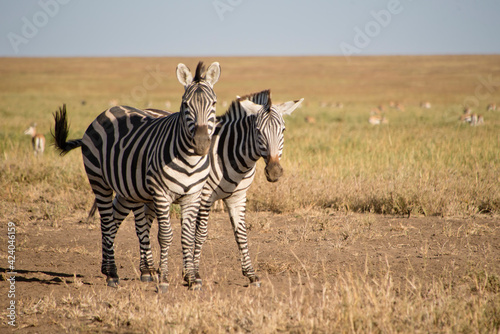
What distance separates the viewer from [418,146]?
12.7 metres

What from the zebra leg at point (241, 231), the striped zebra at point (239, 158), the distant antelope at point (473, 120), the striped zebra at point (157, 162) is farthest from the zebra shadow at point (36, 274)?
the distant antelope at point (473, 120)

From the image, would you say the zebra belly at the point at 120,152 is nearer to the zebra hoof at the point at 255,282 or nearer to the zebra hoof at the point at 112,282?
the zebra hoof at the point at 112,282

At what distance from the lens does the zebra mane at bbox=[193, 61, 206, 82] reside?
4.53 meters

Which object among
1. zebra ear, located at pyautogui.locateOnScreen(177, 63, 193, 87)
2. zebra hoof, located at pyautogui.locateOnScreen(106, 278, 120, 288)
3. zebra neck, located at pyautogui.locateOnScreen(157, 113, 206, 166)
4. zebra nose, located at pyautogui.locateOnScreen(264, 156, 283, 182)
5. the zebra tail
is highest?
zebra ear, located at pyautogui.locateOnScreen(177, 63, 193, 87)

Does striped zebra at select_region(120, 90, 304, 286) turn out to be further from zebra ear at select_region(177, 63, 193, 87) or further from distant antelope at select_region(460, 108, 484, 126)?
distant antelope at select_region(460, 108, 484, 126)

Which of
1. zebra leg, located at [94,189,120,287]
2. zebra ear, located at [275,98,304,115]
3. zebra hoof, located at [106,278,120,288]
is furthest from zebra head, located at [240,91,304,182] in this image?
zebra hoof, located at [106,278,120,288]

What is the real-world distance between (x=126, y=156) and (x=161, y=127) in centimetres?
47

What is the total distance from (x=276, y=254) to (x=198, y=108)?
2447mm

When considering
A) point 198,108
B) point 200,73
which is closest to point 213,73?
point 200,73

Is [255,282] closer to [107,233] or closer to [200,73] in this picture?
[107,233]

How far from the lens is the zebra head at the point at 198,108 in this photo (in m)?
4.20

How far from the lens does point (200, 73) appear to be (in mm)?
4578

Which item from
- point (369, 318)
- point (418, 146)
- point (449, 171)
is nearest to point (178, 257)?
point (369, 318)

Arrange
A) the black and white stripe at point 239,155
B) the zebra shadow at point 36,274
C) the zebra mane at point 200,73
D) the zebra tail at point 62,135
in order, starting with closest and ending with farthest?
the zebra mane at point 200,73, the black and white stripe at point 239,155, the zebra shadow at point 36,274, the zebra tail at point 62,135
